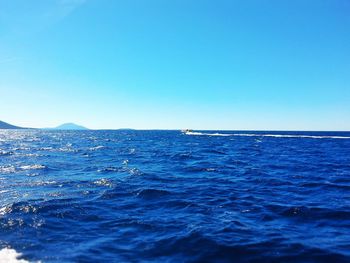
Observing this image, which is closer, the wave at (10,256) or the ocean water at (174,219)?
the wave at (10,256)

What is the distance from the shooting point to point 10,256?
842cm

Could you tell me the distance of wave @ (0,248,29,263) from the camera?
816 cm

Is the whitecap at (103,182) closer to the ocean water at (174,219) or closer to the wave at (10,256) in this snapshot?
the ocean water at (174,219)

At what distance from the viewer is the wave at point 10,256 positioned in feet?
26.8

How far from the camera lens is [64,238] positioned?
10.0 m

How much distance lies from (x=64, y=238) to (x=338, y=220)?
11.0 meters

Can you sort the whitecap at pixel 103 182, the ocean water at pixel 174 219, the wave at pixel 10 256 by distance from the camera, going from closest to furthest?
the wave at pixel 10 256 < the ocean water at pixel 174 219 < the whitecap at pixel 103 182

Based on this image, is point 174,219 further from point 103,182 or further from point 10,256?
point 103,182

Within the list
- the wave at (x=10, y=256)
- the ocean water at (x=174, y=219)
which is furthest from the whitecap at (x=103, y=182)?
the wave at (x=10, y=256)

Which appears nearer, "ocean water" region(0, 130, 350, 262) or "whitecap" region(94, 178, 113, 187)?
"ocean water" region(0, 130, 350, 262)

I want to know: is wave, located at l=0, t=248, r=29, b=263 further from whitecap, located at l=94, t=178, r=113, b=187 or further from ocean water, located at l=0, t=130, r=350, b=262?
whitecap, located at l=94, t=178, r=113, b=187

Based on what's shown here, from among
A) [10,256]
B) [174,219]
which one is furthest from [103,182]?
[10,256]

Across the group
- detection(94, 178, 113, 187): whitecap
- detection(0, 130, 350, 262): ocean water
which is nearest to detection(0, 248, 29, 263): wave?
detection(0, 130, 350, 262): ocean water

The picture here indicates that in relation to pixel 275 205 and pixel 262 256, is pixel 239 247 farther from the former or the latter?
pixel 275 205
